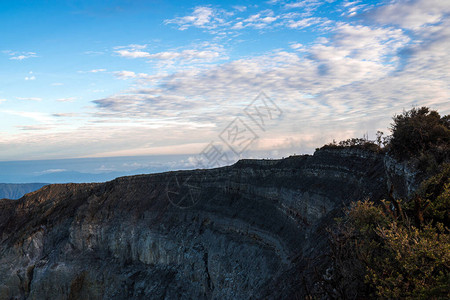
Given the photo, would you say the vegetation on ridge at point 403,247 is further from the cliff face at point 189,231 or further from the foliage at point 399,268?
the cliff face at point 189,231

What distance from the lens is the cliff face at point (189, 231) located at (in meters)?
25.3

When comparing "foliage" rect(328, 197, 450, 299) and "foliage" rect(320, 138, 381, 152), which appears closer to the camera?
"foliage" rect(328, 197, 450, 299)

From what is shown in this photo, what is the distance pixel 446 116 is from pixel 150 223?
42.1 meters

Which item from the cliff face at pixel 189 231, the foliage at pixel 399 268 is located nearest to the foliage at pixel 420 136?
the cliff face at pixel 189 231

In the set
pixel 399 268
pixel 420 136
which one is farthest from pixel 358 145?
pixel 399 268

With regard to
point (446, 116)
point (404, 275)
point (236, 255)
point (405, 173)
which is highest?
point (446, 116)

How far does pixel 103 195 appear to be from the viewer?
61125 millimetres

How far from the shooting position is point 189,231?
43.6m

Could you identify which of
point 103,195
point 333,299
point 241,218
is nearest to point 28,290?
point 103,195

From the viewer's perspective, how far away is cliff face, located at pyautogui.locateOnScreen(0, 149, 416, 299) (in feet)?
83.1

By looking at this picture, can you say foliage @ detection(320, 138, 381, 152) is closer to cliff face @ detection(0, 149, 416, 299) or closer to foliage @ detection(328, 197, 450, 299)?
cliff face @ detection(0, 149, 416, 299)

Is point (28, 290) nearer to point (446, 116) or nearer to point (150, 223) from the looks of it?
point (150, 223)

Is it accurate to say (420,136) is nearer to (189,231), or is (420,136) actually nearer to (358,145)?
(358,145)

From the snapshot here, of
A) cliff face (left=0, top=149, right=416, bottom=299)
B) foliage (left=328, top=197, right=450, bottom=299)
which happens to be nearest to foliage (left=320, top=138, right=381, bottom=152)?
cliff face (left=0, top=149, right=416, bottom=299)
